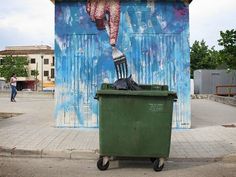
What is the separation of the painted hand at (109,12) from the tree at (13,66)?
241ft

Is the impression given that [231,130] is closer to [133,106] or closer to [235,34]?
[133,106]

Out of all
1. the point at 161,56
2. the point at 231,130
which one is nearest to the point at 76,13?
the point at 161,56

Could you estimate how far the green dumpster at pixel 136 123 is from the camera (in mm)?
7195

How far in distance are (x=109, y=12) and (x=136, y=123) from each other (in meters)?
5.44

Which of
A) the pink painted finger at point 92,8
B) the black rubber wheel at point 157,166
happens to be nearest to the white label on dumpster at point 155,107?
the black rubber wheel at point 157,166

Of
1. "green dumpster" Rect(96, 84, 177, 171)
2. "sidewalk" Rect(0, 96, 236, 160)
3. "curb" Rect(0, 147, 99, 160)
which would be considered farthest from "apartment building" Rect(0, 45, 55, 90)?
"green dumpster" Rect(96, 84, 177, 171)

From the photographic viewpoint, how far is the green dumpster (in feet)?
23.6

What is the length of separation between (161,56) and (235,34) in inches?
492

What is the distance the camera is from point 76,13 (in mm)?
11906

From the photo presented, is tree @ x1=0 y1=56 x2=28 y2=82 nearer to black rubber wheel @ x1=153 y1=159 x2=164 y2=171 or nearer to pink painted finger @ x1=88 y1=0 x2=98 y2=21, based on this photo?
pink painted finger @ x1=88 y1=0 x2=98 y2=21

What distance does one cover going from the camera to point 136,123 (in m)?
→ 7.23

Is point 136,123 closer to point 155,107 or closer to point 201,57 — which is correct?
point 155,107

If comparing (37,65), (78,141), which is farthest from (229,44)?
(37,65)

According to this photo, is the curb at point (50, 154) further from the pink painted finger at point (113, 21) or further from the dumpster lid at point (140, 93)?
the pink painted finger at point (113, 21)
